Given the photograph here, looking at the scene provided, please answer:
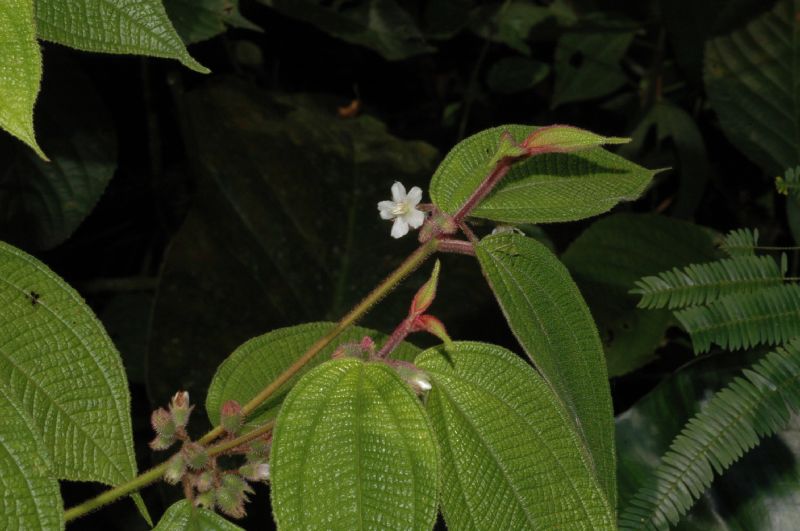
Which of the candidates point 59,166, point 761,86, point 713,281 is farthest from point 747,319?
point 59,166

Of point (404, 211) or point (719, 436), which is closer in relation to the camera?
point (404, 211)

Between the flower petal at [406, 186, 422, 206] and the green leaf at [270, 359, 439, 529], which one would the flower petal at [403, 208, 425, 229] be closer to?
the flower petal at [406, 186, 422, 206]

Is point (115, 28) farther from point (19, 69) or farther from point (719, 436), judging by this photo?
point (719, 436)

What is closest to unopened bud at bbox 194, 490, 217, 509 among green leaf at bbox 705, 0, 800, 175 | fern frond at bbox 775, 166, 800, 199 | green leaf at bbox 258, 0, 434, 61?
fern frond at bbox 775, 166, 800, 199

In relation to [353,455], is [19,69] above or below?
above

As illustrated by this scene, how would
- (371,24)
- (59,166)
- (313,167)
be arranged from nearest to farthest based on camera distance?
(59,166)
(313,167)
(371,24)

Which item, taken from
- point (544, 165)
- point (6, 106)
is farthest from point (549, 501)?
point (6, 106)

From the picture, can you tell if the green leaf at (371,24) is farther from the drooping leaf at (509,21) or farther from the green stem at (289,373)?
the green stem at (289,373)
